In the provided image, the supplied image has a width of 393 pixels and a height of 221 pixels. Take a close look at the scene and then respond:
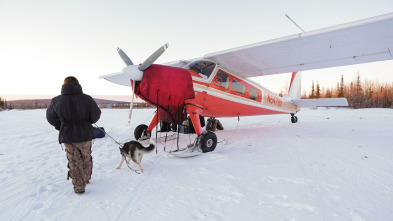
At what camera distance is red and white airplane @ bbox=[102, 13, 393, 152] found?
4246 mm

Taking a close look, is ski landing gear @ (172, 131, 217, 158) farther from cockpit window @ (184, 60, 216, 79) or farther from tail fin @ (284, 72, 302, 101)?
tail fin @ (284, 72, 302, 101)

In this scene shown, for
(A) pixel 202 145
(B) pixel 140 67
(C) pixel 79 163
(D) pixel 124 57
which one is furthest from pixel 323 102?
(C) pixel 79 163

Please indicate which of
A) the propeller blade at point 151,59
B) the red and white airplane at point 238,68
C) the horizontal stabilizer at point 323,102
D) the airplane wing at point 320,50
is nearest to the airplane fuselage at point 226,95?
the red and white airplane at point 238,68

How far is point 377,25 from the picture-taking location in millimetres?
4133

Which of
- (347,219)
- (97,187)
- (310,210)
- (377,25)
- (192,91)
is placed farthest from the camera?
(192,91)

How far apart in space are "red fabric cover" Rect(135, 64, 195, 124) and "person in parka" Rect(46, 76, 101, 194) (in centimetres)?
162

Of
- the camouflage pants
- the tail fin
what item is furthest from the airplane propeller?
the tail fin

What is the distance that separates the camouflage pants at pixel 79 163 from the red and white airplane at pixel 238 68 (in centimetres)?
188

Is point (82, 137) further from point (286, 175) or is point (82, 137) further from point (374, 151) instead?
point (374, 151)

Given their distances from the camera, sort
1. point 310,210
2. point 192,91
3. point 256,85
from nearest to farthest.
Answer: point 310,210, point 192,91, point 256,85

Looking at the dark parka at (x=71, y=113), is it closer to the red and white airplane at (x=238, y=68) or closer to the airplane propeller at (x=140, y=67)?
the airplane propeller at (x=140, y=67)

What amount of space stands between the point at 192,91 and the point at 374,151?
14.6 feet

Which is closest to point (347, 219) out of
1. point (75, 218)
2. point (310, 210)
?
point (310, 210)

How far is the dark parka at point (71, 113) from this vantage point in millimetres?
2488
